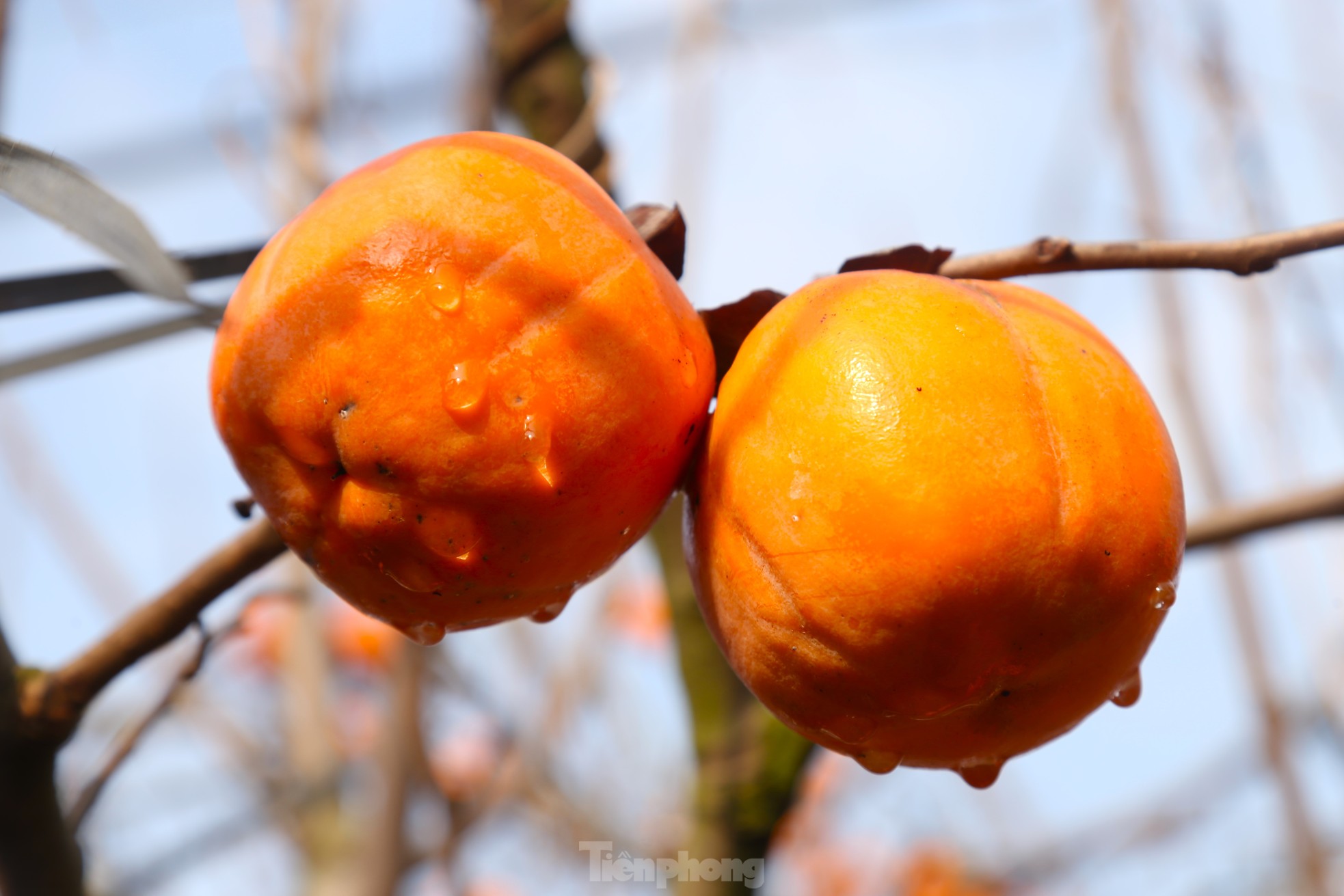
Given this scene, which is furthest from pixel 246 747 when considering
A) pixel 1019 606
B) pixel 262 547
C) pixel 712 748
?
pixel 1019 606

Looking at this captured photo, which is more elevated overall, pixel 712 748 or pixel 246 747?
pixel 712 748

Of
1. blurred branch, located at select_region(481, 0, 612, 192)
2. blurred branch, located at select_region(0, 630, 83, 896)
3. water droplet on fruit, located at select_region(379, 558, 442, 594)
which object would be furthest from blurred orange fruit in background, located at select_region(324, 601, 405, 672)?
water droplet on fruit, located at select_region(379, 558, 442, 594)

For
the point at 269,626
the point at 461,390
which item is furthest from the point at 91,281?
the point at 269,626

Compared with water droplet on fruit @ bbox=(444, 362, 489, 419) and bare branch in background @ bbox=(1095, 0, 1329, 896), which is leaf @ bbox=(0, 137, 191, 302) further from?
bare branch in background @ bbox=(1095, 0, 1329, 896)

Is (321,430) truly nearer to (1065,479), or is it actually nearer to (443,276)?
(443,276)

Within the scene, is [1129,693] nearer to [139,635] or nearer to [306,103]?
[139,635]

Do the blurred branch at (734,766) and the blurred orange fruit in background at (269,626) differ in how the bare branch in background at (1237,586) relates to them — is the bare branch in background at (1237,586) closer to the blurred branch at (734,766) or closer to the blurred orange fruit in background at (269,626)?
the blurred branch at (734,766)
